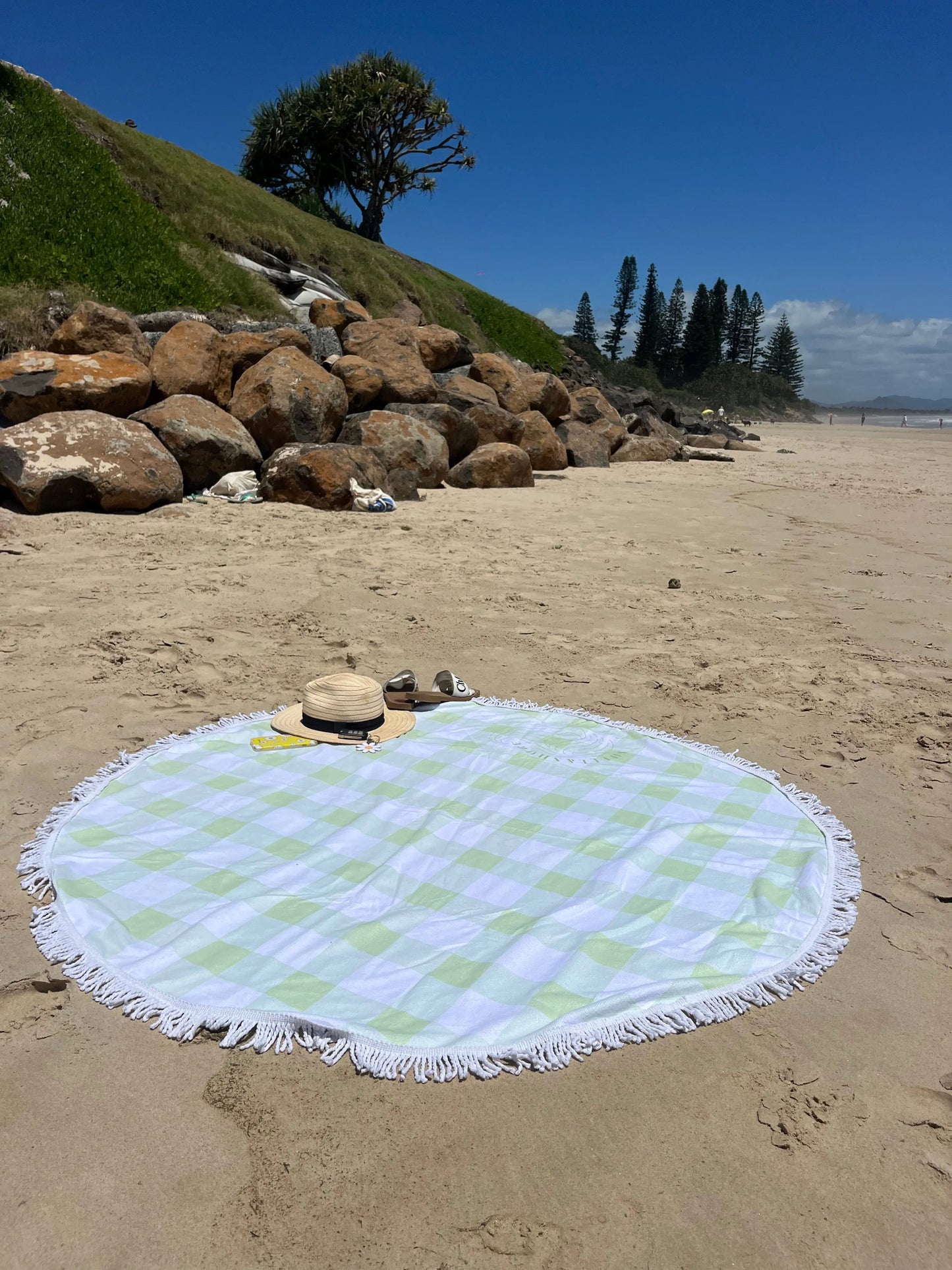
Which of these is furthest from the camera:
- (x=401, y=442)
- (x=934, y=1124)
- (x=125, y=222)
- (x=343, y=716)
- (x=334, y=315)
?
(x=125, y=222)

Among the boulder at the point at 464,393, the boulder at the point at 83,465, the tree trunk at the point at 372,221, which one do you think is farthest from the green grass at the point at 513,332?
the boulder at the point at 83,465

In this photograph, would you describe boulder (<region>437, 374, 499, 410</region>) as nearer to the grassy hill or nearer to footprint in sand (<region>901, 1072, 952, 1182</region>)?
the grassy hill

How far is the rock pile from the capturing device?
7469 mm

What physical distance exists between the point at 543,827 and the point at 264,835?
2.95 ft

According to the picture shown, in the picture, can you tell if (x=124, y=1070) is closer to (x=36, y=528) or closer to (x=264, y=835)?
(x=264, y=835)

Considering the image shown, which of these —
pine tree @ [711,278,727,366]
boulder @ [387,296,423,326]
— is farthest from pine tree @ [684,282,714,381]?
boulder @ [387,296,423,326]

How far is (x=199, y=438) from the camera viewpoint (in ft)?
27.6

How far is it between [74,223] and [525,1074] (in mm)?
15254

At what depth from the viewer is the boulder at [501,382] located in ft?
44.9

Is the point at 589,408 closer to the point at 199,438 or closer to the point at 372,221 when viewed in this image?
the point at 199,438

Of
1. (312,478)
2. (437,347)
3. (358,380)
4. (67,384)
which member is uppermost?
(437,347)

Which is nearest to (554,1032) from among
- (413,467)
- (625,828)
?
(625,828)

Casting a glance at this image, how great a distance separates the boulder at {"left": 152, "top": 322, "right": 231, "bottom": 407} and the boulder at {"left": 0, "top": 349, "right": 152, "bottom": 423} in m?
0.48

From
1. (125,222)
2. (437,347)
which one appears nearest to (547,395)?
(437,347)
